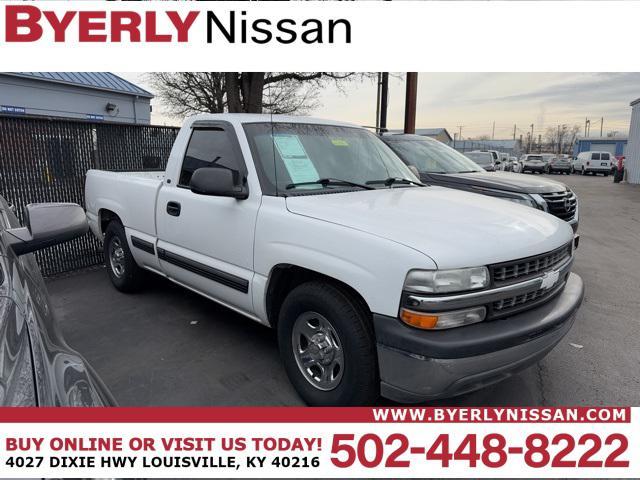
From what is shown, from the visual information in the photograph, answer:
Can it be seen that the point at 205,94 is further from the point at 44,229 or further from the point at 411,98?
Result: the point at 44,229

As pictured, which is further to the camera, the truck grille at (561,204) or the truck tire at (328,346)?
the truck grille at (561,204)

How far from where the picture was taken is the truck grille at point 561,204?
5.83m

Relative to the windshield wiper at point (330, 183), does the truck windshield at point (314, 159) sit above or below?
above

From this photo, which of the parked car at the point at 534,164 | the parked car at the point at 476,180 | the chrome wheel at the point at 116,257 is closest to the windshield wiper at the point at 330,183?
the chrome wheel at the point at 116,257

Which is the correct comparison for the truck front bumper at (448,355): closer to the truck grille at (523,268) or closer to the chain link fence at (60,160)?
the truck grille at (523,268)

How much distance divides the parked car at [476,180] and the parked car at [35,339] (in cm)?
483

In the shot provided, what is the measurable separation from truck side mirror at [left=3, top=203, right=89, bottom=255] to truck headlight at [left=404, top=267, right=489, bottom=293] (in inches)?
66.8

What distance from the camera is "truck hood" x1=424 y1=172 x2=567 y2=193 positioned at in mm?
5855

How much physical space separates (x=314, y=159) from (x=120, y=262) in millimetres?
2923

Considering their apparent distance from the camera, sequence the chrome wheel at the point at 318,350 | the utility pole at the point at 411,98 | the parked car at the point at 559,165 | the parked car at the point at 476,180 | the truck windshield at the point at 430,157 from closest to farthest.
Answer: the chrome wheel at the point at 318,350
the parked car at the point at 476,180
the truck windshield at the point at 430,157
the utility pole at the point at 411,98
the parked car at the point at 559,165

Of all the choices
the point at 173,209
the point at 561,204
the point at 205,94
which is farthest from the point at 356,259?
the point at 205,94

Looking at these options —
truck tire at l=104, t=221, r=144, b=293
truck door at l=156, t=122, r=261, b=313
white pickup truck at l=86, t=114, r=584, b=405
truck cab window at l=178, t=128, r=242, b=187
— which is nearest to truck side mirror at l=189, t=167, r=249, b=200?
white pickup truck at l=86, t=114, r=584, b=405

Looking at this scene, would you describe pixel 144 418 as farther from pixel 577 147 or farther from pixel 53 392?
pixel 577 147

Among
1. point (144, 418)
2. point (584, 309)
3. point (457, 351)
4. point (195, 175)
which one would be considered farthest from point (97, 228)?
point (584, 309)
